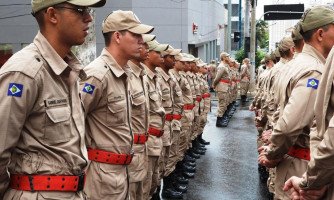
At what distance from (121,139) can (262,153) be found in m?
1.36

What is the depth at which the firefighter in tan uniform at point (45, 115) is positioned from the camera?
2732 millimetres

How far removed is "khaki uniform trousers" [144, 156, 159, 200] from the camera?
5.62 meters

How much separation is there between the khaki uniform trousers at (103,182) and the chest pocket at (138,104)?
993 millimetres

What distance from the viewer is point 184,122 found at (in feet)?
31.1

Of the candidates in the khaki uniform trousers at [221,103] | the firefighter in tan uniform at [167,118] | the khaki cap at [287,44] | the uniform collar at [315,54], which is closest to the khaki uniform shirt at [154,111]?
the firefighter in tan uniform at [167,118]

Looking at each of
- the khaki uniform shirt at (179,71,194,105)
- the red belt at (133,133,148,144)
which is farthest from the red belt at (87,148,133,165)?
the khaki uniform shirt at (179,71,194,105)

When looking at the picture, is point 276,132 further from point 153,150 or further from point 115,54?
point 153,150

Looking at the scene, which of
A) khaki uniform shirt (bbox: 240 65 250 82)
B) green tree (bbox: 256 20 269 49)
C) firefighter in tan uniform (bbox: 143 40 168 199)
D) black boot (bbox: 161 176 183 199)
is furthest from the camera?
green tree (bbox: 256 20 269 49)

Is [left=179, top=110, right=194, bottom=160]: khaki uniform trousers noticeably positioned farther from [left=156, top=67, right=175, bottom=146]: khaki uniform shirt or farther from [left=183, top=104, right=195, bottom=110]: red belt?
[left=156, top=67, right=175, bottom=146]: khaki uniform shirt

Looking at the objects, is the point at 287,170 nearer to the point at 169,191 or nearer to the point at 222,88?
the point at 169,191

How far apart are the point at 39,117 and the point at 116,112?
1.37 metres

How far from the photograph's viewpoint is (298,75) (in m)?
4.09

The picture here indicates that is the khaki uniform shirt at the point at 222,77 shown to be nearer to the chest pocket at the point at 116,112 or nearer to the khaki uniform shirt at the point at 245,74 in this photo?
the khaki uniform shirt at the point at 245,74

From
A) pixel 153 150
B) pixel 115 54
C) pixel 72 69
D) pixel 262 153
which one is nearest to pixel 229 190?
pixel 153 150
